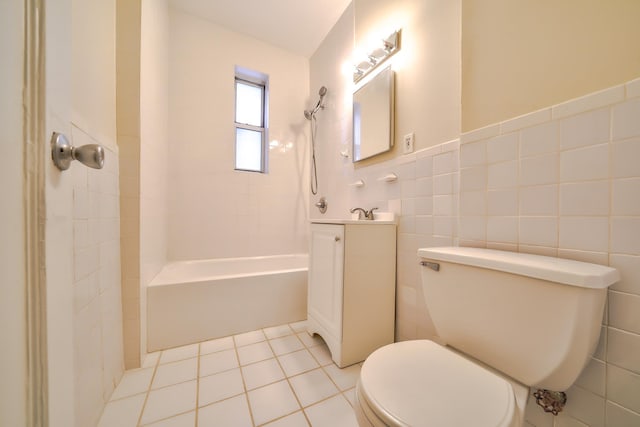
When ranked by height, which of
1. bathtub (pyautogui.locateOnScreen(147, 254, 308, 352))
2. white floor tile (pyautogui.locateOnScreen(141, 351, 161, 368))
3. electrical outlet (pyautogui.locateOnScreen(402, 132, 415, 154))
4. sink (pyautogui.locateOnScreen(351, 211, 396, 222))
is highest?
electrical outlet (pyautogui.locateOnScreen(402, 132, 415, 154))

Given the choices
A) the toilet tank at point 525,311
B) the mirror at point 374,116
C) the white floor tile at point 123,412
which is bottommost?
the white floor tile at point 123,412

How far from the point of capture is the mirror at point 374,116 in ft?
4.58

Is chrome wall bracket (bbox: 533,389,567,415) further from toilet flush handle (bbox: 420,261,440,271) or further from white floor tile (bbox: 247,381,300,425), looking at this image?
white floor tile (bbox: 247,381,300,425)

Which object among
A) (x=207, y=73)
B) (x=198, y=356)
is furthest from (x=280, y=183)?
(x=198, y=356)

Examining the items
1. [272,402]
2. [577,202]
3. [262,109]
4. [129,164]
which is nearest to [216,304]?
[272,402]

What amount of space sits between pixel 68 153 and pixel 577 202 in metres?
1.25

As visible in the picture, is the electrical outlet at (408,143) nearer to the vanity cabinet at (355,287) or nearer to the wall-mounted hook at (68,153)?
the vanity cabinet at (355,287)

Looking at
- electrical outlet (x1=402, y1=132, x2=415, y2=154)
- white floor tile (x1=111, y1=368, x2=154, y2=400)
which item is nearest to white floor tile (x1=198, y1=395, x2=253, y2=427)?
white floor tile (x1=111, y1=368, x2=154, y2=400)

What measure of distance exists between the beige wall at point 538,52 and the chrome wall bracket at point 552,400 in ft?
2.96

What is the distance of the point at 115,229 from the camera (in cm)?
106

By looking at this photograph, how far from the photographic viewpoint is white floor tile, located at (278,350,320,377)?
115 cm

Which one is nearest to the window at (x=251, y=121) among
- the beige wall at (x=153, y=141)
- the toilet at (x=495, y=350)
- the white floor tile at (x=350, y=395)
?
the beige wall at (x=153, y=141)

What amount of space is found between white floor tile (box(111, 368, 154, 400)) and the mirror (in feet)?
5.73

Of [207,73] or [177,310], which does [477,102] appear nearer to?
[177,310]
